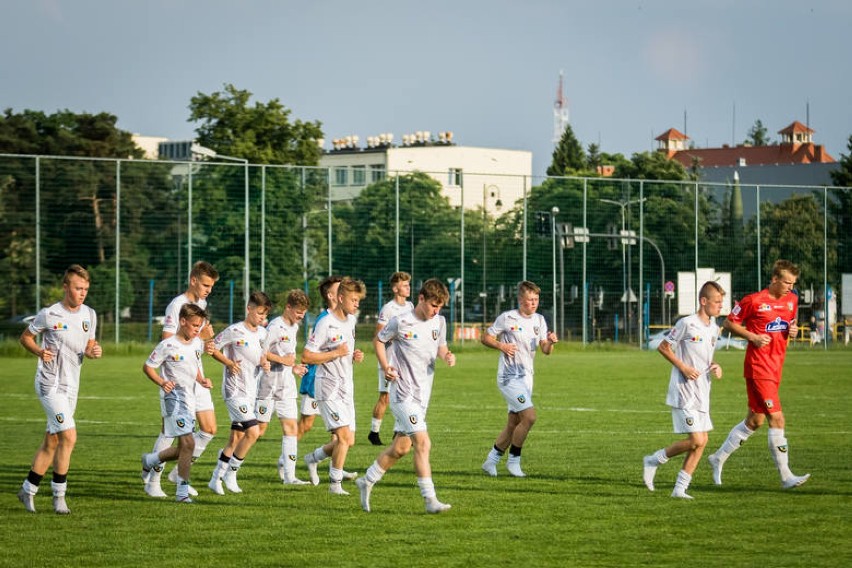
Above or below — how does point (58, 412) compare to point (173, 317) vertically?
below

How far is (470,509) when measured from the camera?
38.2ft

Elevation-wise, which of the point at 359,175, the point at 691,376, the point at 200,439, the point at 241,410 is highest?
the point at 359,175

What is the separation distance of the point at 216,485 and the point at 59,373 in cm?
207

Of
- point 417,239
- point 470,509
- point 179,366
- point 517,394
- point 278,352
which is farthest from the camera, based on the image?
point 417,239

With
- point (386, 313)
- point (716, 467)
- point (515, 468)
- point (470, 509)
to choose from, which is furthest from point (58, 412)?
point (386, 313)

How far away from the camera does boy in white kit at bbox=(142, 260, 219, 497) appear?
1260 cm

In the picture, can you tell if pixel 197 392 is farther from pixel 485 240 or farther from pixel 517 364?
pixel 485 240

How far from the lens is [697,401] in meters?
12.6

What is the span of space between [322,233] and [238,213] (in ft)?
11.3

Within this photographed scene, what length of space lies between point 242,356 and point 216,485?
54.2 inches

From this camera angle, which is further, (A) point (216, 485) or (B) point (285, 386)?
(B) point (285, 386)

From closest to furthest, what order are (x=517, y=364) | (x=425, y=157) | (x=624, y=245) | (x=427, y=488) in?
(x=427, y=488)
(x=517, y=364)
(x=624, y=245)
(x=425, y=157)

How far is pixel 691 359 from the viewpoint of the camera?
12.7 metres

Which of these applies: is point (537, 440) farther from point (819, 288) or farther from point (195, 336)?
point (819, 288)
